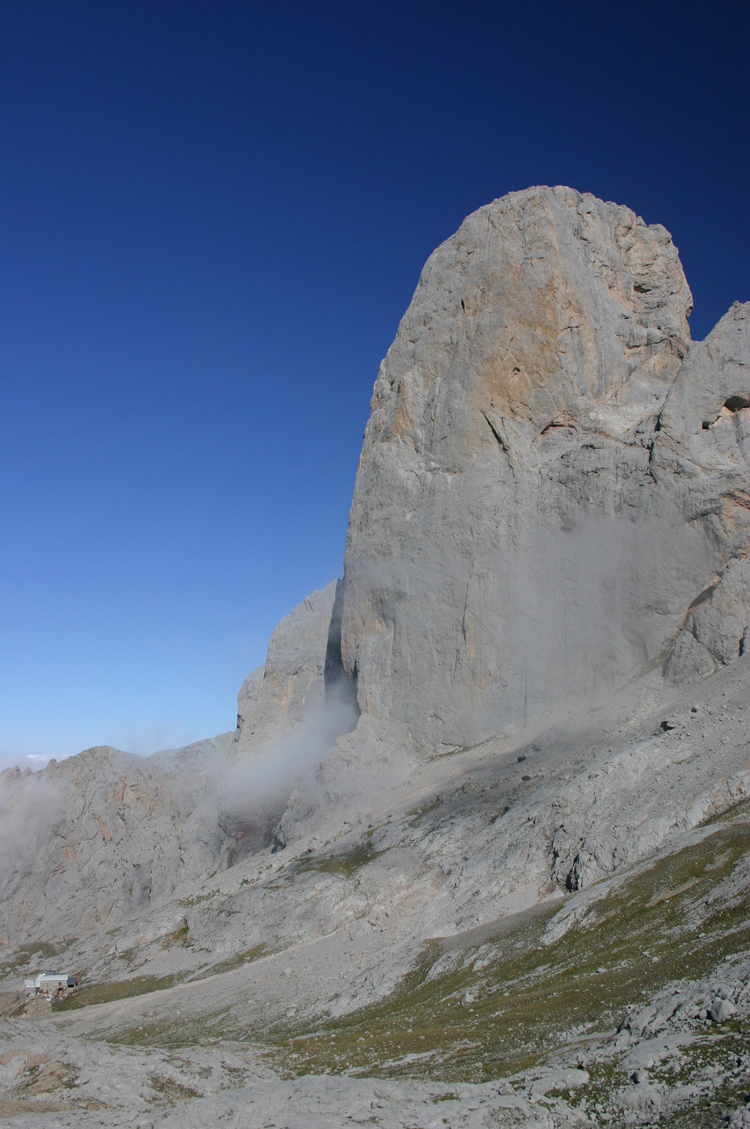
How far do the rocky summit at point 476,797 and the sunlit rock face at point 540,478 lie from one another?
29 cm

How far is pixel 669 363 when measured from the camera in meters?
81.1

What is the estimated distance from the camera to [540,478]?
236ft

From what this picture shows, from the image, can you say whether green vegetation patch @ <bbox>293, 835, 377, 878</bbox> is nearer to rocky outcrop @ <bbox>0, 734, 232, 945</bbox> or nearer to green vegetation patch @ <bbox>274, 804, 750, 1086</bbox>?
green vegetation patch @ <bbox>274, 804, 750, 1086</bbox>

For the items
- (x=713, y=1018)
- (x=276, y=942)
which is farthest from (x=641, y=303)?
(x=713, y=1018)

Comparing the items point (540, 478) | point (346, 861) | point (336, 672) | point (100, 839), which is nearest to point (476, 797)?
point (346, 861)

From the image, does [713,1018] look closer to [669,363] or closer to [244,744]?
[669,363]

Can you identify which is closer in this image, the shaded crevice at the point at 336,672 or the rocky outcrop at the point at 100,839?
the shaded crevice at the point at 336,672

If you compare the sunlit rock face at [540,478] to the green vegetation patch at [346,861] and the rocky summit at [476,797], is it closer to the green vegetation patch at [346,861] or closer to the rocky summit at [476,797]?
the rocky summit at [476,797]

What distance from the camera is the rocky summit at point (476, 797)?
2138 cm

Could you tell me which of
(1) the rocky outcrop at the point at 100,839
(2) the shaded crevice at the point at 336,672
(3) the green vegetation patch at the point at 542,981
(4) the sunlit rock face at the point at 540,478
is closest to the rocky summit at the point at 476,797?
(3) the green vegetation patch at the point at 542,981

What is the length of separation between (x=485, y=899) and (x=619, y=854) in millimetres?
7992

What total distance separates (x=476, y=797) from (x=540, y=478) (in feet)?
105

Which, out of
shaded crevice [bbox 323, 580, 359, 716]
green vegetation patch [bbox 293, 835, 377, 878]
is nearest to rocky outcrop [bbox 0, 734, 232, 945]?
shaded crevice [bbox 323, 580, 359, 716]

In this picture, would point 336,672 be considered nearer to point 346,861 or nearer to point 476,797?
point 346,861
